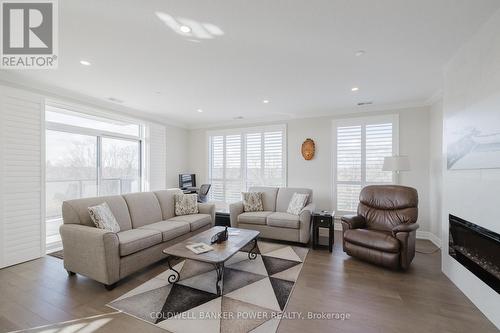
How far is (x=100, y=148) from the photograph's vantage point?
14.0ft

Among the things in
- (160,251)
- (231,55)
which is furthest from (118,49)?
(160,251)

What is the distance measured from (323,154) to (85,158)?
4.84 m

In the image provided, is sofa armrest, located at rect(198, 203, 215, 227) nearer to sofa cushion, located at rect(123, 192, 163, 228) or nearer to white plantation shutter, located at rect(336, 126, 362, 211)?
sofa cushion, located at rect(123, 192, 163, 228)

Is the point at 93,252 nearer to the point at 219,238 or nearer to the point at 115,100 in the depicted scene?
the point at 219,238

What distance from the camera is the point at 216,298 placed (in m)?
2.22

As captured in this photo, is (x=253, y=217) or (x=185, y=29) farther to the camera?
(x=253, y=217)

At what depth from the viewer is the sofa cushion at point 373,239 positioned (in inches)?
108

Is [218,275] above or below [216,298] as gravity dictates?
above

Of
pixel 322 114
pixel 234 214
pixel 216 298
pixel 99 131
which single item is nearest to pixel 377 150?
pixel 322 114

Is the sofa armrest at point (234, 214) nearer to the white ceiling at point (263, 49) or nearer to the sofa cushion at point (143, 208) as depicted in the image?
the sofa cushion at point (143, 208)

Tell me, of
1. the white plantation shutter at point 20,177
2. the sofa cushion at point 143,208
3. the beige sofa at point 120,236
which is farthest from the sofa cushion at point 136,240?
the white plantation shutter at point 20,177

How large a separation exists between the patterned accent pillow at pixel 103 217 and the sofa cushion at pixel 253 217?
208 cm

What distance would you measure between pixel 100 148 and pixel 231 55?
11.2 feet

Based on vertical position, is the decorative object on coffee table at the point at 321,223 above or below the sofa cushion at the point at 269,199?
below
